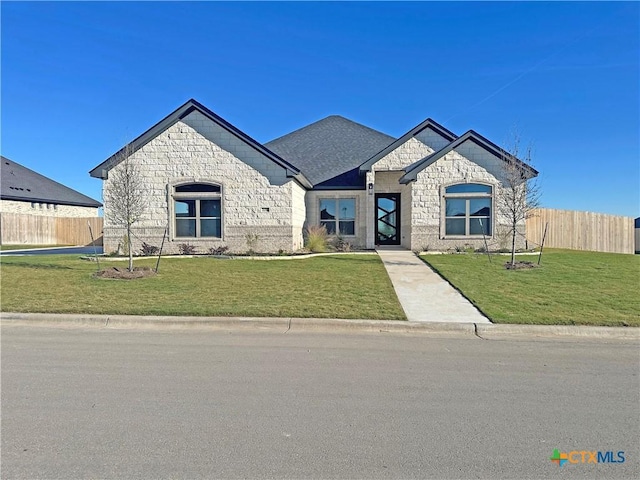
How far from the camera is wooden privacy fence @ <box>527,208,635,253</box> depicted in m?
20.4

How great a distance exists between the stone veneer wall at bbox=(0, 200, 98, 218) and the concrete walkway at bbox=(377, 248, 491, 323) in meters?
30.4

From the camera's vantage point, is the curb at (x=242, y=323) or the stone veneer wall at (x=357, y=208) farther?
the stone veneer wall at (x=357, y=208)

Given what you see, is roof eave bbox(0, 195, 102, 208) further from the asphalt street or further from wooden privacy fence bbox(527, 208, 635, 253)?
wooden privacy fence bbox(527, 208, 635, 253)

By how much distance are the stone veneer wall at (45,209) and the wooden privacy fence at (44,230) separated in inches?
108

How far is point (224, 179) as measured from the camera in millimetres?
17203

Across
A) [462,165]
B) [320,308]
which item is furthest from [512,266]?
[320,308]

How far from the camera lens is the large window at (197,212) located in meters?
17.4

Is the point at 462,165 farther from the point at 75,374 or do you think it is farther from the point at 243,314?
the point at 75,374

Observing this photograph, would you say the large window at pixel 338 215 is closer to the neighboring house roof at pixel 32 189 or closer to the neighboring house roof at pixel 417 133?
the neighboring house roof at pixel 417 133

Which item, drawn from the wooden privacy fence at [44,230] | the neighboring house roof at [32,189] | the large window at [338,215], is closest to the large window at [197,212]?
the large window at [338,215]

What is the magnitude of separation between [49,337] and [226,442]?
185 inches

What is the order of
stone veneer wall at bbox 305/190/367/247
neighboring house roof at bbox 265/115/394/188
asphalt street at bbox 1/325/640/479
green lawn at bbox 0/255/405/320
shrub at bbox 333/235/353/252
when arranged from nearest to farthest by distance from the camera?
asphalt street at bbox 1/325/640/479, green lawn at bbox 0/255/405/320, shrub at bbox 333/235/353/252, stone veneer wall at bbox 305/190/367/247, neighboring house roof at bbox 265/115/394/188

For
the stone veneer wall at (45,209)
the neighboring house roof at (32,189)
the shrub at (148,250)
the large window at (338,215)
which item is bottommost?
the shrub at (148,250)

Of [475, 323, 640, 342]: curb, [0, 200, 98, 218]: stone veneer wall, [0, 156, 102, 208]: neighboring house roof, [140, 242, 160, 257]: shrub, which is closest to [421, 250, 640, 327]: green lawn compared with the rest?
[475, 323, 640, 342]: curb
